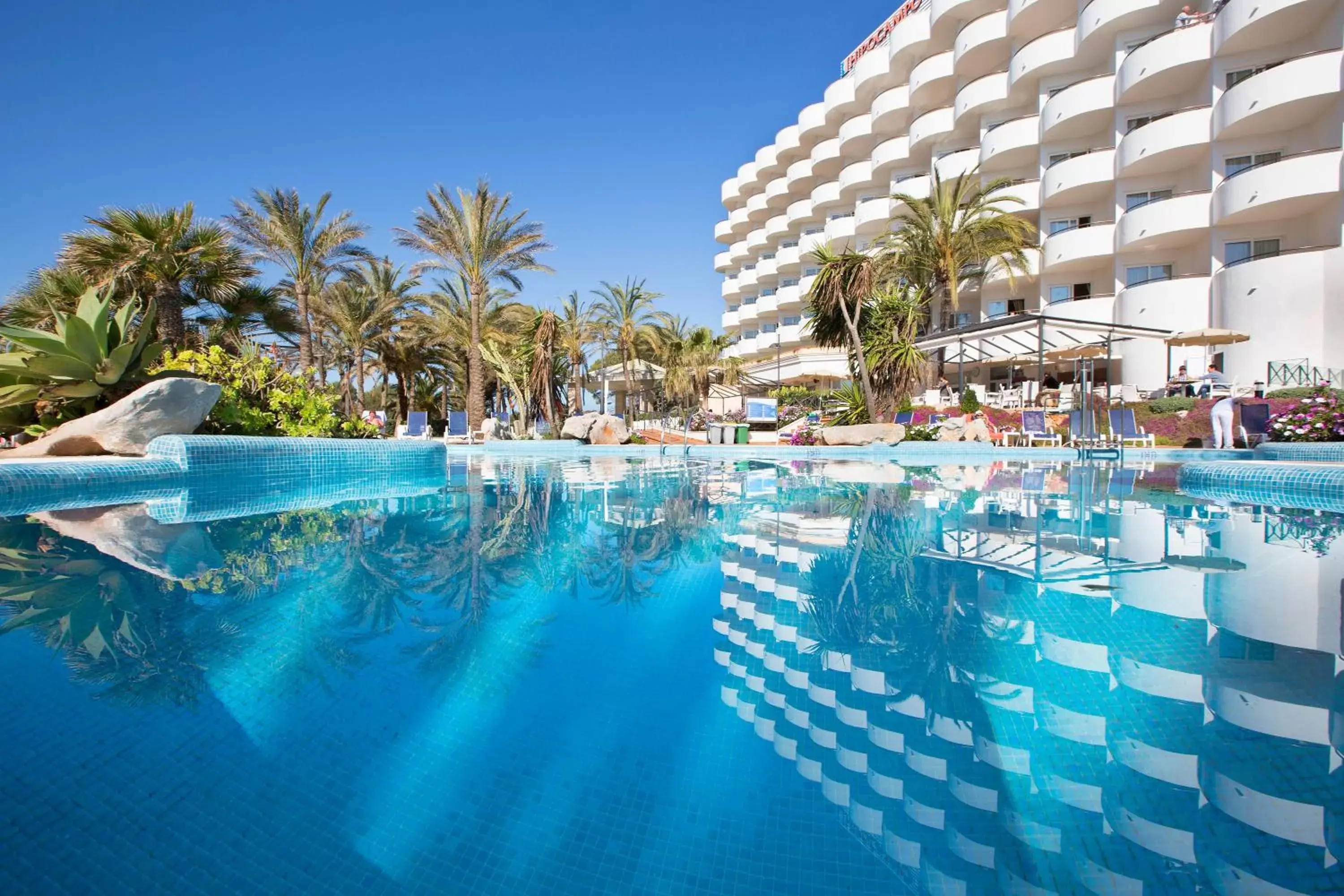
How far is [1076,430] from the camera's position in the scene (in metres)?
15.6

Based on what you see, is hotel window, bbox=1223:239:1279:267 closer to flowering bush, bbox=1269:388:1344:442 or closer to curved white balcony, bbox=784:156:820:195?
flowering bush, bbox=1269:388:1344:442

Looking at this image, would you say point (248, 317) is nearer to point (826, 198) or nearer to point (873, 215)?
point (873, 215)

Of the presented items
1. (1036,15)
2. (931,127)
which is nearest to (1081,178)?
(1036,15)

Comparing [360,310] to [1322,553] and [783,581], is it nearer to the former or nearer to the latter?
[783,581]

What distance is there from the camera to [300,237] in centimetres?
2164

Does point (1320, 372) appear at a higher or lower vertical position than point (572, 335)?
lower

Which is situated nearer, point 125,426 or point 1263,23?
point 125,426

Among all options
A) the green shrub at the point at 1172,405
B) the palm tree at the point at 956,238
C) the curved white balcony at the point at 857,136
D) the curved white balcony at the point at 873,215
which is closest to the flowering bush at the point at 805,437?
the green shrub at the point at 1172,405

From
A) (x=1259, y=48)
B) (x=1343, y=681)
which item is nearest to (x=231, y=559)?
(x=1343, y=681)

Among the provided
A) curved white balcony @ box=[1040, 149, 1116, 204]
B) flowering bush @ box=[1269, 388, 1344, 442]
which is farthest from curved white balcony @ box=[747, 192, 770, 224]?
flowering bush @ box=[1269, 388, 1344, 442]

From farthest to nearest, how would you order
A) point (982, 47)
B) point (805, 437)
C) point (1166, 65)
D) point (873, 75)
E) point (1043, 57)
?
point (873, 75)
point (982, 47)
point (1043, 57)
point (1166, 65)
point (805, 437)

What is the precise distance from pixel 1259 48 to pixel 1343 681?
91.8ft

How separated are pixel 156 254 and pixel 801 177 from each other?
3543 cm

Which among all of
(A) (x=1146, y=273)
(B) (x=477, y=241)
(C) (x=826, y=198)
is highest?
(C) (x=826, y=198)
